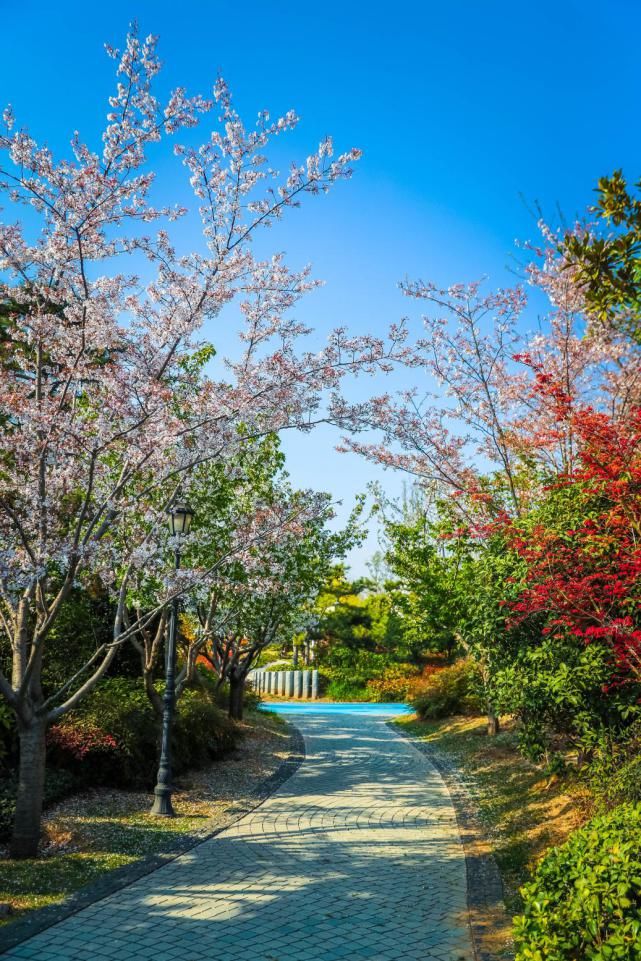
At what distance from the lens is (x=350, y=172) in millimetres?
6375

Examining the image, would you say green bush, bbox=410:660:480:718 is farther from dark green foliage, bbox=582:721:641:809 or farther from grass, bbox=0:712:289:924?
dark green foliage, bbox=582:721:641:809

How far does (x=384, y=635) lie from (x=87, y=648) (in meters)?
22.7

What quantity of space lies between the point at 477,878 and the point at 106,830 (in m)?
4.17

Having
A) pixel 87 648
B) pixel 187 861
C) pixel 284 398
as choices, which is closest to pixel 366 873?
pixel 187 861

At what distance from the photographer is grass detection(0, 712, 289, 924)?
5.98 metres

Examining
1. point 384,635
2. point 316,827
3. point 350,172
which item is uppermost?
point 350,172

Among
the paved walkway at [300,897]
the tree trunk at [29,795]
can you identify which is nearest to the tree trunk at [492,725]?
the paved walkway at [300,897]

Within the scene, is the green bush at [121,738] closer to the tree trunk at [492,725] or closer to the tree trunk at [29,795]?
the tree trunk at [29,795]

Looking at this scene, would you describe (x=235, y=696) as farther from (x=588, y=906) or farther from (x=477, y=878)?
(x=588, y=906)

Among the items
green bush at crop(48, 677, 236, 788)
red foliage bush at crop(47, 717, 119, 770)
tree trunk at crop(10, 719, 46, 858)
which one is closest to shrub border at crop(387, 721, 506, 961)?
tree trunk at crop(10, 719, 46, 858)

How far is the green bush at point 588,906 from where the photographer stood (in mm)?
3172

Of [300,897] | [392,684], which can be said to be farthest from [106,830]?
[392,684]

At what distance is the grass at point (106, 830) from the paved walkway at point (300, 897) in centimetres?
49

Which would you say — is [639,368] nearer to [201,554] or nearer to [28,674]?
[201,554]
